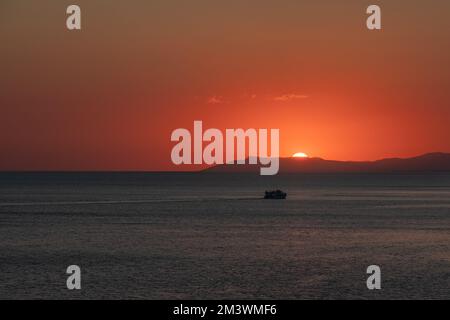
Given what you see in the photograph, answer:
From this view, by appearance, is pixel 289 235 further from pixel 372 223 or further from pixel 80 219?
pixel 80 219

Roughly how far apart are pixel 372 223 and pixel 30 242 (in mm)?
65732

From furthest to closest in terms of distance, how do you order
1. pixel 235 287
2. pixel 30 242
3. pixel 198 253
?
pixel 30 242 < pixel 198 253 < pixel 235 287

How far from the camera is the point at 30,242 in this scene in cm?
11238

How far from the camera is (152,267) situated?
8481 cm
